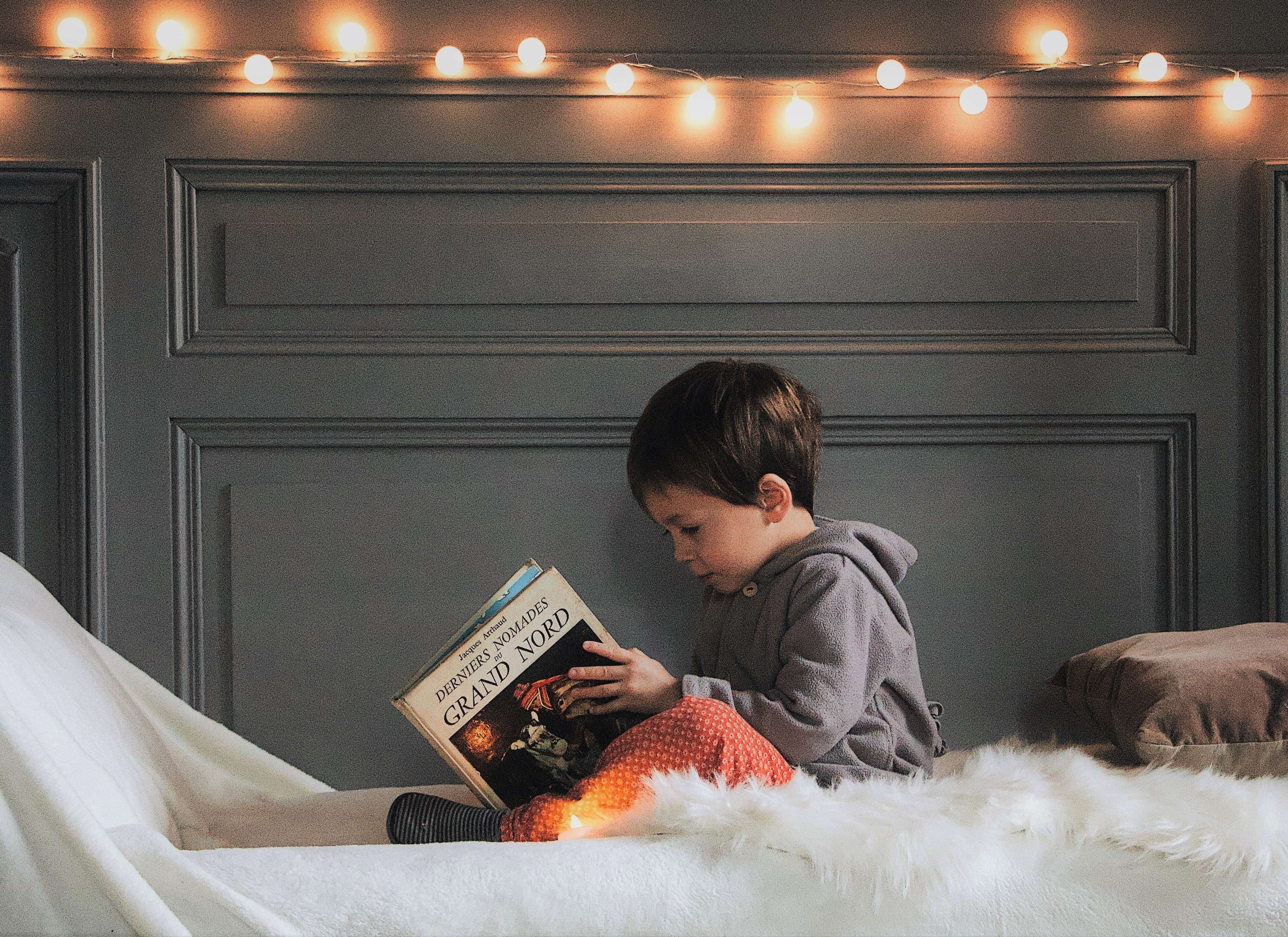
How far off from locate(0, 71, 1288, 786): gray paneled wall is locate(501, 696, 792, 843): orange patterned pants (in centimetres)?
42

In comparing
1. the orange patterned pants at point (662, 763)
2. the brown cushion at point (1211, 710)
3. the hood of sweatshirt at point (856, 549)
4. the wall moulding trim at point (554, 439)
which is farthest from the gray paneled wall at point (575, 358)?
the orange patterned pants at point (662, 763)

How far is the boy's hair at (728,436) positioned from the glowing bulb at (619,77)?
40cm

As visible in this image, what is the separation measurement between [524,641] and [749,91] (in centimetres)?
75

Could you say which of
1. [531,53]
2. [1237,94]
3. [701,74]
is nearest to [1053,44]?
[1237,94]

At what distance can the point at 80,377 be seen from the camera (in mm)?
1241

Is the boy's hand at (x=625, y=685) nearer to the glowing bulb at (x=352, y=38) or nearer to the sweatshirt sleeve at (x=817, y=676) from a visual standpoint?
the sweatshirt sleeve at (x=817, y=676)

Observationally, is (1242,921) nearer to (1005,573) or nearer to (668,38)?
(1005,573)

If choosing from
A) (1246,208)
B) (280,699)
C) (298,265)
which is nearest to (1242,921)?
(1246,208)

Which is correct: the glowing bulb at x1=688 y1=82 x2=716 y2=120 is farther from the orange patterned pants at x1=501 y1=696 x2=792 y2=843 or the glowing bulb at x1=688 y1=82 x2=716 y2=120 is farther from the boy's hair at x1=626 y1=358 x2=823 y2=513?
the orange patterned pants at x1=501 y1=696 x2=792 y2=843

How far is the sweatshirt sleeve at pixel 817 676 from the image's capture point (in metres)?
0.94

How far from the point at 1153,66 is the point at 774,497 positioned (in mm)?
756

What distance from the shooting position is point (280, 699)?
1.27 metres

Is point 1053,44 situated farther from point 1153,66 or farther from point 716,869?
point 716,869

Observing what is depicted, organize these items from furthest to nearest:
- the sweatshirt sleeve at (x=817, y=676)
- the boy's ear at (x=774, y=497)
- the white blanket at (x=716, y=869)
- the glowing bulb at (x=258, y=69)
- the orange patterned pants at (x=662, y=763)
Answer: the glowing bulb at (x=258, y=69)
the boy's ear at (x=774, y=497)
the sweatshirt sleeve at (x=817, y=676)
the orange patterned pants at (x=662, y=763)
the white blanket at (x=716, y=869)
